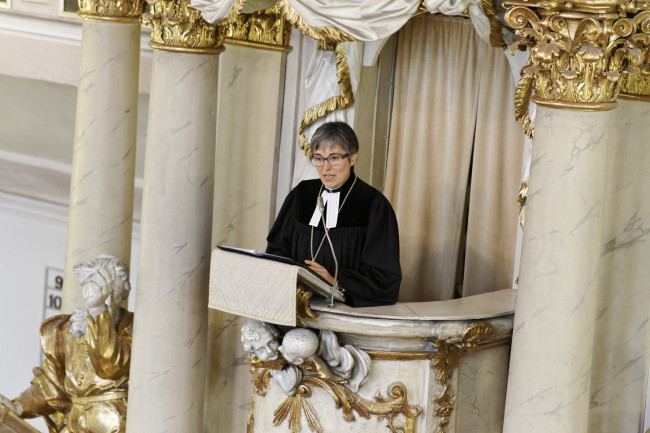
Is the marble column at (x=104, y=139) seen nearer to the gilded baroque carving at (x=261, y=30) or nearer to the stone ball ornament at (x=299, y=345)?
the gilded baroque carving at (x=261, y=30)

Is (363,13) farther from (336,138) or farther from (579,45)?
(579,45)

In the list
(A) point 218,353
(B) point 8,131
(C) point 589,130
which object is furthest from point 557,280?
(B) point 8,131

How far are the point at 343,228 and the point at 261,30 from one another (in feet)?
4.76

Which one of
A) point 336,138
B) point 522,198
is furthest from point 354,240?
point 522,198

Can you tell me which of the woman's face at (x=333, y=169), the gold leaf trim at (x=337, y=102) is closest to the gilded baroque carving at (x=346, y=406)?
the woman's face at (x=333, y=169)

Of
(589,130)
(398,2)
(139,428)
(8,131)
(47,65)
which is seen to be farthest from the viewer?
(8,131)

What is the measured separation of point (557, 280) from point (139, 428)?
274 cm

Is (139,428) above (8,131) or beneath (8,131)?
beneath

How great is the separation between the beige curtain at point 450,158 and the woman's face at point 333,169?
99cm

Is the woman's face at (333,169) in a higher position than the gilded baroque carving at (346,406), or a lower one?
higher

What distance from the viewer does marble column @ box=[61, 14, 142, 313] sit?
7.92m

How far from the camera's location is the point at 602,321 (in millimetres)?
6625

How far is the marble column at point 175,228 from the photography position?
22.7 feet

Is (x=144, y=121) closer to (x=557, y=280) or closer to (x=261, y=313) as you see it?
(x=261, y=313)
